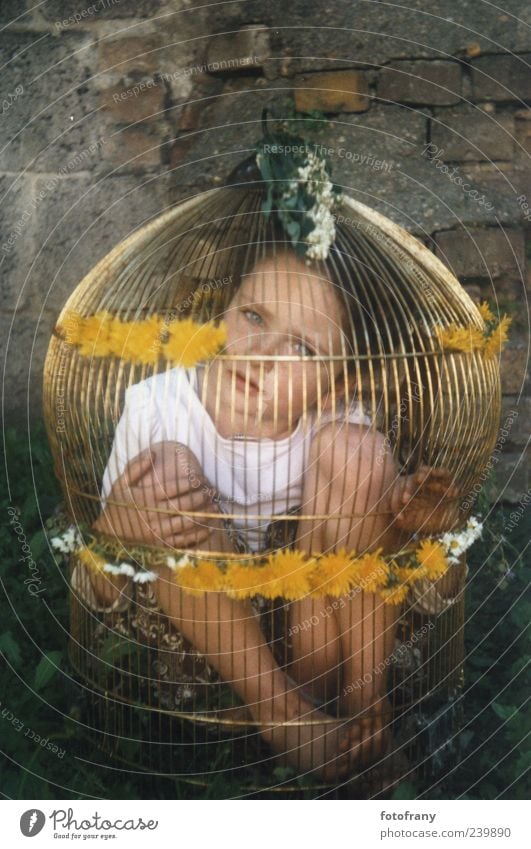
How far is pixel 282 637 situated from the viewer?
1.01 metres

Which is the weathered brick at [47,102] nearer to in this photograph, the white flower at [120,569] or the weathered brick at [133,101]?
the weathered brick at [133,101]

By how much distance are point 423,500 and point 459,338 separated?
0.59 ft

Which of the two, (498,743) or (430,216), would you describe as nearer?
(498,743)

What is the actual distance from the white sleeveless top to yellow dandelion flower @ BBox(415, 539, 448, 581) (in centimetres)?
15

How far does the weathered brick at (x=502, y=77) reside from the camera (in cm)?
140

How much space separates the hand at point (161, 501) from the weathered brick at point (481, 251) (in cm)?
65

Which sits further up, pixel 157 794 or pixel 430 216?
pixel 430 216

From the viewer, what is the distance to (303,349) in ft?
3.05

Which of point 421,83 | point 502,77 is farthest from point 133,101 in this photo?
point 502,77

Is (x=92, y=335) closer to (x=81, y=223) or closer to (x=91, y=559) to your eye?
(x=91, y=559)
